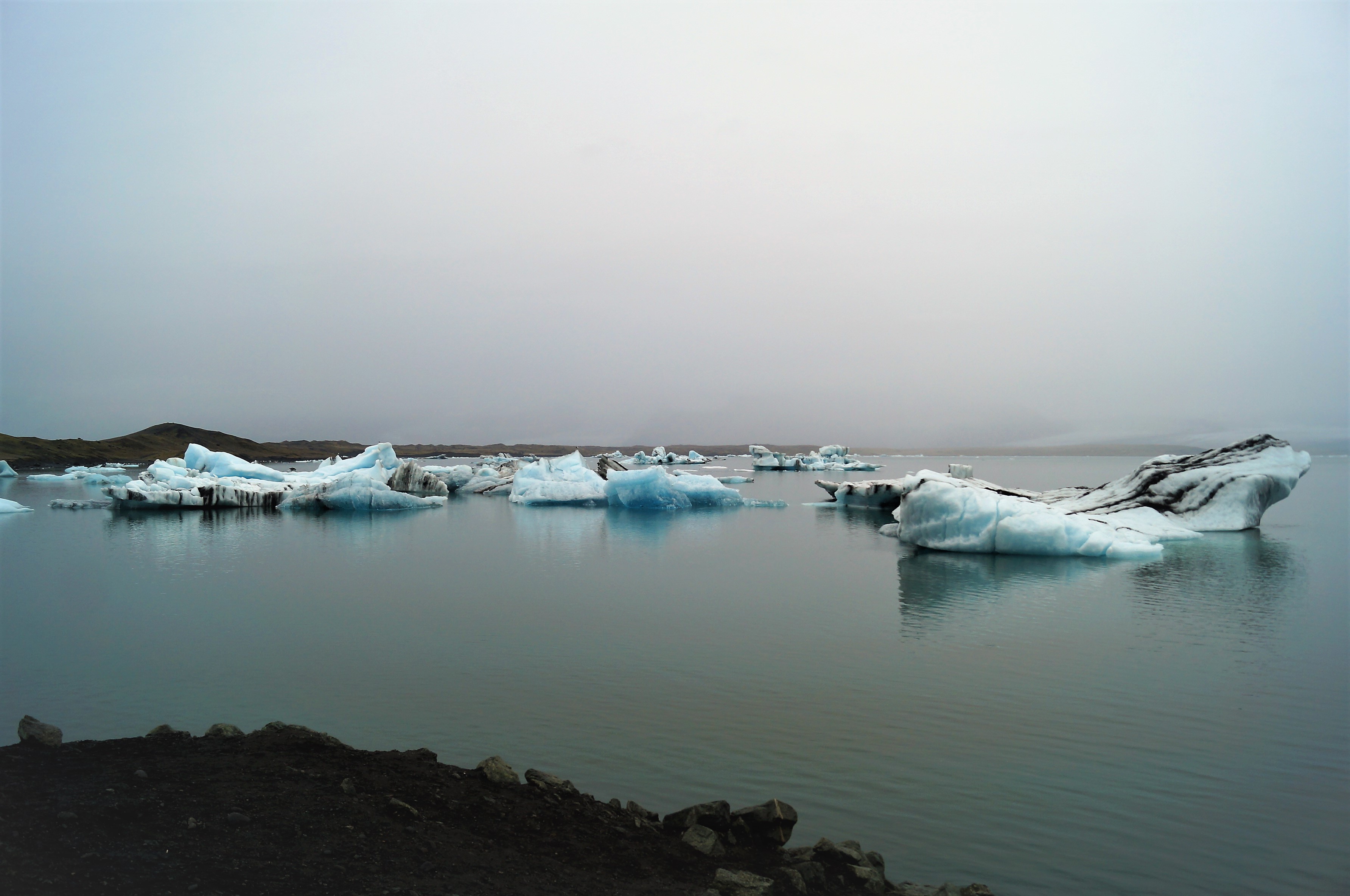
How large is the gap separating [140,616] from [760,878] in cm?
986

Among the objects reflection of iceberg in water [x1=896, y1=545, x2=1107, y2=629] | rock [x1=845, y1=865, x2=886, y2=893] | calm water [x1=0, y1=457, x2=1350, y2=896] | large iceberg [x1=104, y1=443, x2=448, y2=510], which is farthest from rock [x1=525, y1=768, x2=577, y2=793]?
large iceberg [x1=104, y1=443, x2=448, y2=510]

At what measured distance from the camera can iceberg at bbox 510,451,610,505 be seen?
96.9 ft

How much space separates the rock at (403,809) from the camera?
3.69 metres

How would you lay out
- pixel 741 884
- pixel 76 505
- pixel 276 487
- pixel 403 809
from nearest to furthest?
→ pixel 741 884
pixel 403 809
pixel 76 505
pixel 276 487

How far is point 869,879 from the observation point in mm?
3381

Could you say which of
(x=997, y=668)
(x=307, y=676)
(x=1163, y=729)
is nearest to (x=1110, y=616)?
(x=997, y=668)

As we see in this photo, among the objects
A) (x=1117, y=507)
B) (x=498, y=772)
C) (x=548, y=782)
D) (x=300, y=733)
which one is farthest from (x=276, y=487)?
(x=548, y=782)

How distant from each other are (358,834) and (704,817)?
157 cm

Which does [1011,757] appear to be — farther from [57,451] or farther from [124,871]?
[57,451]

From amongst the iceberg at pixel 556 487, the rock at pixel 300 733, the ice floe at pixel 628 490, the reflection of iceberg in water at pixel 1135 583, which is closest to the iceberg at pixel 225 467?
the iceberg at pixel 556 487

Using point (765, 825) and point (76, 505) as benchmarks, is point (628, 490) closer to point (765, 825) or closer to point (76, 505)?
point (76, 505)

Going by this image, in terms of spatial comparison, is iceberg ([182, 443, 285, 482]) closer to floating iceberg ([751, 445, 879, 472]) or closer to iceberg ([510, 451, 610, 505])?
iceberg ([510, 451, 610, 505])

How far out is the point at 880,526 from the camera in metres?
21.8

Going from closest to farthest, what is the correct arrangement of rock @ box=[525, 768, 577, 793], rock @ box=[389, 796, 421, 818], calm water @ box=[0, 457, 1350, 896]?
rock @ box=[389, 796, 421, 818], rock @ box=[525, 768, 577, 793], calm water @ box=[0, 457, 1350, 896]
